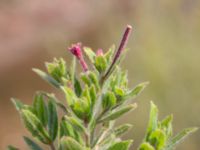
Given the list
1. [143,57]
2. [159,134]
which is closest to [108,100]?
[159,134]

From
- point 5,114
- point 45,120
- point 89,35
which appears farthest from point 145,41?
point 45,120

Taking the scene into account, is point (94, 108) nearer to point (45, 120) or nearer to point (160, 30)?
point (45, 120)

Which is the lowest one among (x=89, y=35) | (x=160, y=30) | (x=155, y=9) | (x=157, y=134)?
(x=157, y=134)

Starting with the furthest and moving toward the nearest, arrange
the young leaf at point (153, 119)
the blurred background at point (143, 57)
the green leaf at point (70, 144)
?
the blurred background at point (143, 57), the young leaf at point (153, 119), the green leaf at point (70, 144)

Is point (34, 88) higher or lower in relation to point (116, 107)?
higher

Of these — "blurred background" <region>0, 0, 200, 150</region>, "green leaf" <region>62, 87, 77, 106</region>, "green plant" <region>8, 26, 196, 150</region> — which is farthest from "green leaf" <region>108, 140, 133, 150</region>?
"blurred background" <region>0, 0, 200, 150</region>

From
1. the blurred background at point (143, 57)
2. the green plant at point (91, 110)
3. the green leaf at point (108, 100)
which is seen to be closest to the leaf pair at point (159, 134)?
the green plant at point (91, 110)

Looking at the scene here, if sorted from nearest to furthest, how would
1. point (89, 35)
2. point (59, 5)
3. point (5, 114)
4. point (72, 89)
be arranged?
point (72, 89) → point (5, 114) → point (89, 35) → point (59, 5)

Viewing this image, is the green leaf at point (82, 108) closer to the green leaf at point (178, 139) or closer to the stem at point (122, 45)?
the stem at point (122, 45)
